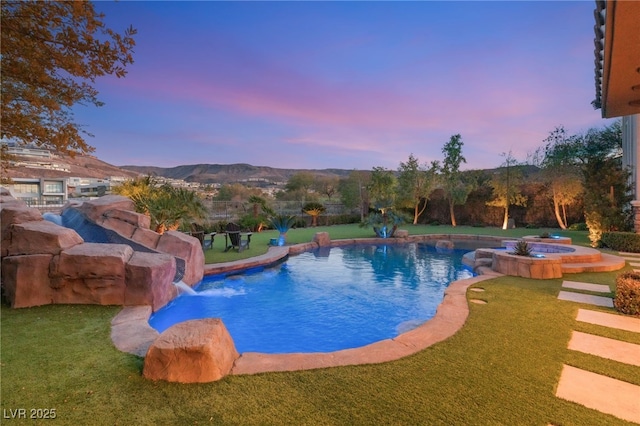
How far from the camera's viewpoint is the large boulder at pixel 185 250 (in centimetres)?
699

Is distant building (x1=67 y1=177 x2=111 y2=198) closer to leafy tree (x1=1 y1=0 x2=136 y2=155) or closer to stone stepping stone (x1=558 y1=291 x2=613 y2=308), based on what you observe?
leafy tree (x1=1 y1=0 x2=136 y2=155)

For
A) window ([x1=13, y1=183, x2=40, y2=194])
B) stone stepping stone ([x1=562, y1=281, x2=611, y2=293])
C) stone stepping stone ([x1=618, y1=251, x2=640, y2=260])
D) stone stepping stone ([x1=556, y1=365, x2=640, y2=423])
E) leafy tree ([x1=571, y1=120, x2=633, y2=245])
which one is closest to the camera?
stone stepping stone ([x1=556, y1=365, x2=640, y2=423])

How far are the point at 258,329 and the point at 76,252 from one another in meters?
3.08

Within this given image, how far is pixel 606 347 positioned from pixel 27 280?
762 centimetres

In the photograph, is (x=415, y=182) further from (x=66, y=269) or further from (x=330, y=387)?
(x=330, y=387)

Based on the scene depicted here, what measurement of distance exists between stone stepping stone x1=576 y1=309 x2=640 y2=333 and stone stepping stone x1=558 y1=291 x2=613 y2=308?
0.51 meters

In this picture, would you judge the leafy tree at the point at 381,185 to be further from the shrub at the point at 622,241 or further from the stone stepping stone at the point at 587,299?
the stone stepping stone at the point at 587,299

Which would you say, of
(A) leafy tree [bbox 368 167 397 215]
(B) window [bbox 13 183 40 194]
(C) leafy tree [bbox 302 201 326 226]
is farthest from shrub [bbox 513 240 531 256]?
(B) window [bbox 13 183 40 194]

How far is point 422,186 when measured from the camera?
21.5 meters

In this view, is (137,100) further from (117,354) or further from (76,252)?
(117,354)

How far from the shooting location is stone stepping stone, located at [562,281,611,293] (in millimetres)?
5641

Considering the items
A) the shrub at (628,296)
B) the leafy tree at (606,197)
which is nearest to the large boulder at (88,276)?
the shrub at (628,296)

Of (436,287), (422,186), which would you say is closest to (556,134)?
(422,186)

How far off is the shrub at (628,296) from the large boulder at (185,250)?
25.5ft
